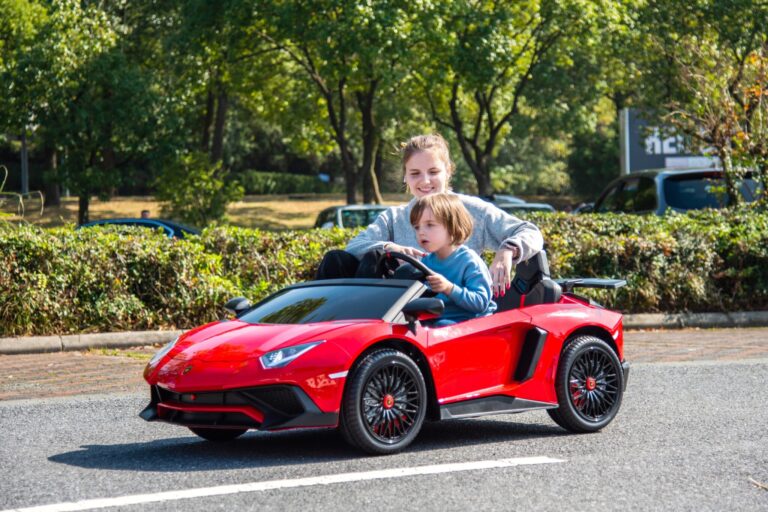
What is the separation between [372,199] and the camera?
39500 mm

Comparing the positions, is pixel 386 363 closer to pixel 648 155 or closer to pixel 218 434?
pixel 218 434

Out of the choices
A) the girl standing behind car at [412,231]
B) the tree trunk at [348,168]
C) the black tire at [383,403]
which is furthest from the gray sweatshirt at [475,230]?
the tree trunk at [348,168]

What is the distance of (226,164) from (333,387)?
Answer: 52.9 metres

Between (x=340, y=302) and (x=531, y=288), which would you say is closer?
(x=340, y=302)

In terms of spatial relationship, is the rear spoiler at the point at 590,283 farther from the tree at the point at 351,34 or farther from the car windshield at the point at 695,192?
the tree at the point at 351,34

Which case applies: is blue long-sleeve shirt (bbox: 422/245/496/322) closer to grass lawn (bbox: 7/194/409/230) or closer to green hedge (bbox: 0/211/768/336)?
green hedge (bbox: 0/211/768/336)

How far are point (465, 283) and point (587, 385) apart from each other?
3.43 feet

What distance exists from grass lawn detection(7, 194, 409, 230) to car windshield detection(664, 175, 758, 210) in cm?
2642

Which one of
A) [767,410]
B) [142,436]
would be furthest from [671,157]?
[142,436]

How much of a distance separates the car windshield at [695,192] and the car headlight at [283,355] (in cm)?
1156

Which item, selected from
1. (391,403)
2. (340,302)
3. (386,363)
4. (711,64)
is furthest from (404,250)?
(711,64)

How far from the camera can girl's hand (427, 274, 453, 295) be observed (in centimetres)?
612

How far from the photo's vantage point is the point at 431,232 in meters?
6.27

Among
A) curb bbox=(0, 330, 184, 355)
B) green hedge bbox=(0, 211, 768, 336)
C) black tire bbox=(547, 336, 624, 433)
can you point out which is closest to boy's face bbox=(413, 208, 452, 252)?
black tire bbox=(547, 336, 624, 433)
